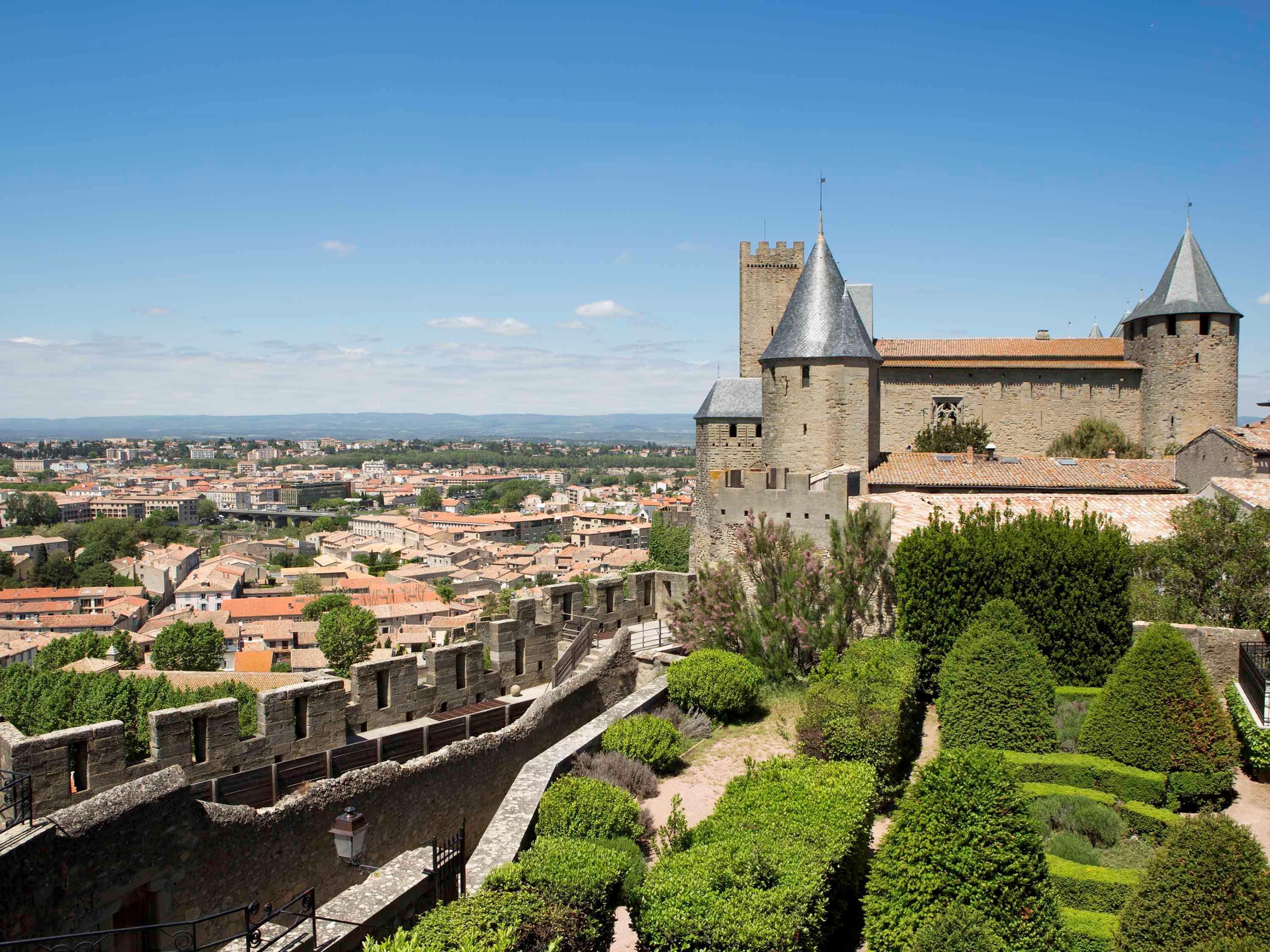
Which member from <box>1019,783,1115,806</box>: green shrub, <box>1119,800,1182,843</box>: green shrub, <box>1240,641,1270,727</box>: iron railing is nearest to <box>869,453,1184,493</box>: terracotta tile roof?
<box>1240,641,1270,727</box>: iron railing

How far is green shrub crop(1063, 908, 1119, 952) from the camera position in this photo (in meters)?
7.89

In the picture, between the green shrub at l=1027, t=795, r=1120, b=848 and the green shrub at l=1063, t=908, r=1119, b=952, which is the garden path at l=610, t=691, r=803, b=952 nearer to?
the green shrub at l=1027, t=795, r=1120, b=848

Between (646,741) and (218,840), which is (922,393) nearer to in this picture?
(646,741)

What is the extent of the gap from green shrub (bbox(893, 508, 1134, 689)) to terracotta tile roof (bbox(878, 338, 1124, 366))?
2546cm

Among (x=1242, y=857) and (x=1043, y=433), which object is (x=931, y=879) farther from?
(x=1043, y=433)

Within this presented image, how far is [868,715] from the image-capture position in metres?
11.5

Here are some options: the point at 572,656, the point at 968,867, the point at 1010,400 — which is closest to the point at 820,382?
the point at 572,656

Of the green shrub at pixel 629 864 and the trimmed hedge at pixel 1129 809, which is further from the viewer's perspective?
the trimmed hedge at pixel 1129 809

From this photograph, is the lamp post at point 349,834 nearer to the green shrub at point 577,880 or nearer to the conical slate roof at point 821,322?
the green shrub at point 577,880

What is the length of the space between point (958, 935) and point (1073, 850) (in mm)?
3093

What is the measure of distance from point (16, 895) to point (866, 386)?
20.1m

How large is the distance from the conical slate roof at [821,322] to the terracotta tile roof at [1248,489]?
8326 mm

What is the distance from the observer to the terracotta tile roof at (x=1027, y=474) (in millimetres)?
22000

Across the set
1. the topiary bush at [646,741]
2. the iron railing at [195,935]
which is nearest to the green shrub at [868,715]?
the topiary bush at [646,741]
